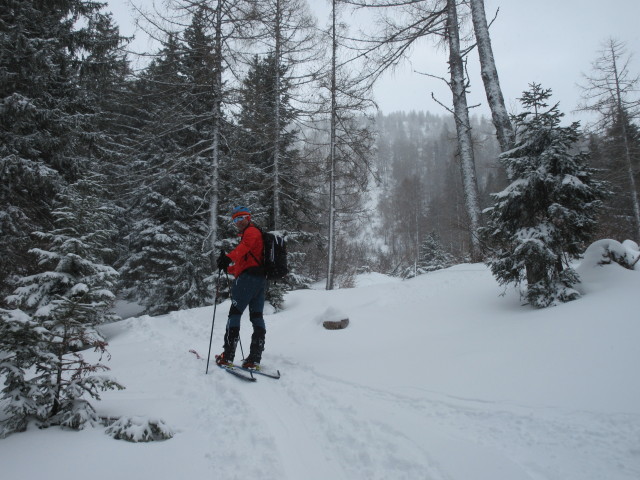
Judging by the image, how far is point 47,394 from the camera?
96.9 inches

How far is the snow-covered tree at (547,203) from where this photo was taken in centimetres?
493

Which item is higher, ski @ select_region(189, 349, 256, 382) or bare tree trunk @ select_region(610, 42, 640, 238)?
bare tree trunk @ select_region(610, 42, 640, 238)

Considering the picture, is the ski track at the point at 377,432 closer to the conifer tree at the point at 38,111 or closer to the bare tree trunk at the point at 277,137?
the conifer tree at the point at 38,111

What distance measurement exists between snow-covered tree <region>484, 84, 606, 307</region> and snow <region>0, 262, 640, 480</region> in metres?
0.47

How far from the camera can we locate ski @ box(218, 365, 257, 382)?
4140 mm

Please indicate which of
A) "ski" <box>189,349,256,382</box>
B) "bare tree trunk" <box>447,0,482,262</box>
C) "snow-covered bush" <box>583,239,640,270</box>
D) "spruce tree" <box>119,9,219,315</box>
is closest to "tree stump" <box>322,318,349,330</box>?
"ski" <box>189,349,256,382</box>

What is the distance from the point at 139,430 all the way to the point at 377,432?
1.90m

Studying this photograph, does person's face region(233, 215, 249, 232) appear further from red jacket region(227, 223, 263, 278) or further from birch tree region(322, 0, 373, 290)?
birch tree region(322, 0, 373, 290)

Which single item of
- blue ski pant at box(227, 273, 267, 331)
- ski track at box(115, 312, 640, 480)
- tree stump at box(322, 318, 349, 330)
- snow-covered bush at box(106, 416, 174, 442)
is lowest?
ski track at box(115, 312, 640, 480)

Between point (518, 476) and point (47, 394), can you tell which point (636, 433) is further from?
point (47, 394)

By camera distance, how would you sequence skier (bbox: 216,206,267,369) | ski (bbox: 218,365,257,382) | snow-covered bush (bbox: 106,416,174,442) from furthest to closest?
skier (bbox: 216,206,267,369), ski (bbox: 218,365,257,382), snow-covered bush (bbox: 106,416,174,442)

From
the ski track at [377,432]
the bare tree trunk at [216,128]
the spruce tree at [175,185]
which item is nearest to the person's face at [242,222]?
the ski track at [377,432]

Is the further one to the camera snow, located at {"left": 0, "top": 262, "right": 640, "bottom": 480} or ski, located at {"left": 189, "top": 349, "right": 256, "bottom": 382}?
ski, located at {"left": 189, "top": 349, "right": 256, "bottom": 382}

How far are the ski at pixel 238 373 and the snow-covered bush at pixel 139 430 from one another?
1612 millimetres
